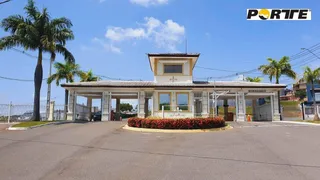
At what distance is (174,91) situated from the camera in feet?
82.0

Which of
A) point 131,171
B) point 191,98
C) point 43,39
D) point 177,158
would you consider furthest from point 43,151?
point 191,98

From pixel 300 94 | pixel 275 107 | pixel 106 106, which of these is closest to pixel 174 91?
pixel 106 106

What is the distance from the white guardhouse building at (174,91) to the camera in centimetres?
2481

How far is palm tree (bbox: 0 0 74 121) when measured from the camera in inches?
855

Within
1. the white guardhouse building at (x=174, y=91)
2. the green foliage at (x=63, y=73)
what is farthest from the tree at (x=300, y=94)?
the green foliage at (x=63, y=73)

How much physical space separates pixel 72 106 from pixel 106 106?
11.1 feet

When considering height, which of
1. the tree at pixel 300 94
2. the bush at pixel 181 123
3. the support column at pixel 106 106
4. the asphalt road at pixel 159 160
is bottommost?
the asphalt road at pixel 159 160

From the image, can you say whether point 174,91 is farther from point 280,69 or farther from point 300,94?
point 300,94

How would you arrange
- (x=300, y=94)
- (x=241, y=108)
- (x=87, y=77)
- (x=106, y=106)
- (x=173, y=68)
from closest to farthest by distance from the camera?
(x=106, y=106), (x=241, y=108), (x=173, y=68), (x=87, y=77), (x=300, y=94)

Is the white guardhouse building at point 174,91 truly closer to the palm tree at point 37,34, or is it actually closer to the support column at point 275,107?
the support column at point 275,107

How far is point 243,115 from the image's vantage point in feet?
83.9

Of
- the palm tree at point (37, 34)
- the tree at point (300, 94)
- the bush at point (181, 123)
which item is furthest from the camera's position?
the tree at point (300, 94)

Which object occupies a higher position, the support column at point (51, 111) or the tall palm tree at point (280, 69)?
the tall palm tree at point (280, 69)

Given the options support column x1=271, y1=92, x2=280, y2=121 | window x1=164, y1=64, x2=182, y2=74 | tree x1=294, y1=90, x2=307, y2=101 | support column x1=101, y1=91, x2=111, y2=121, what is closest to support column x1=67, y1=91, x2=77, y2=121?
support column x1=101, y1=91, x2=111, y2=121
